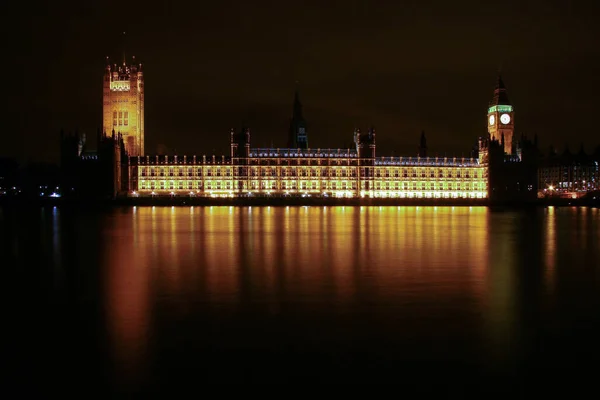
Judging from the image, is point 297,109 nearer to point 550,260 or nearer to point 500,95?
point 500,95

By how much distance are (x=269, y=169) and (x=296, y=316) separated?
321ft

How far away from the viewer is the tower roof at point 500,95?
405 ft

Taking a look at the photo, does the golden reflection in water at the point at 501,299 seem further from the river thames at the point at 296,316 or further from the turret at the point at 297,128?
the turret at the point at 297,128

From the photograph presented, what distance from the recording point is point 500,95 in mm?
123688

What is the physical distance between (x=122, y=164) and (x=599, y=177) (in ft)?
354

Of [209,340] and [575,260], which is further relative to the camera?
[575,260]

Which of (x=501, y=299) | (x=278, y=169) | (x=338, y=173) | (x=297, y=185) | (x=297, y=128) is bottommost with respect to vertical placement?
(x=501, y=299)

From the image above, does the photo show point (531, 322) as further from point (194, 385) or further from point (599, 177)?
point (599, 177)

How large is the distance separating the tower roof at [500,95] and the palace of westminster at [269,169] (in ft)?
26.6

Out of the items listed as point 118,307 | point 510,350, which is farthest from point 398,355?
point 118,307

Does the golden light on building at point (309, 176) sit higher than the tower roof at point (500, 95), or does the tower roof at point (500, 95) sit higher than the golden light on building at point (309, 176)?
the tower roof at point (500, 95)

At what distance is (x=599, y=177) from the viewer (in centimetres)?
14900

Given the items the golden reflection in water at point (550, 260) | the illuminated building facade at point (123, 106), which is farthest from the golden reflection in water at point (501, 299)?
the illuminated building facade at point (123, 106)

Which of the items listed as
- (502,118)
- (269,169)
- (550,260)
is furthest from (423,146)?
(550,260)
